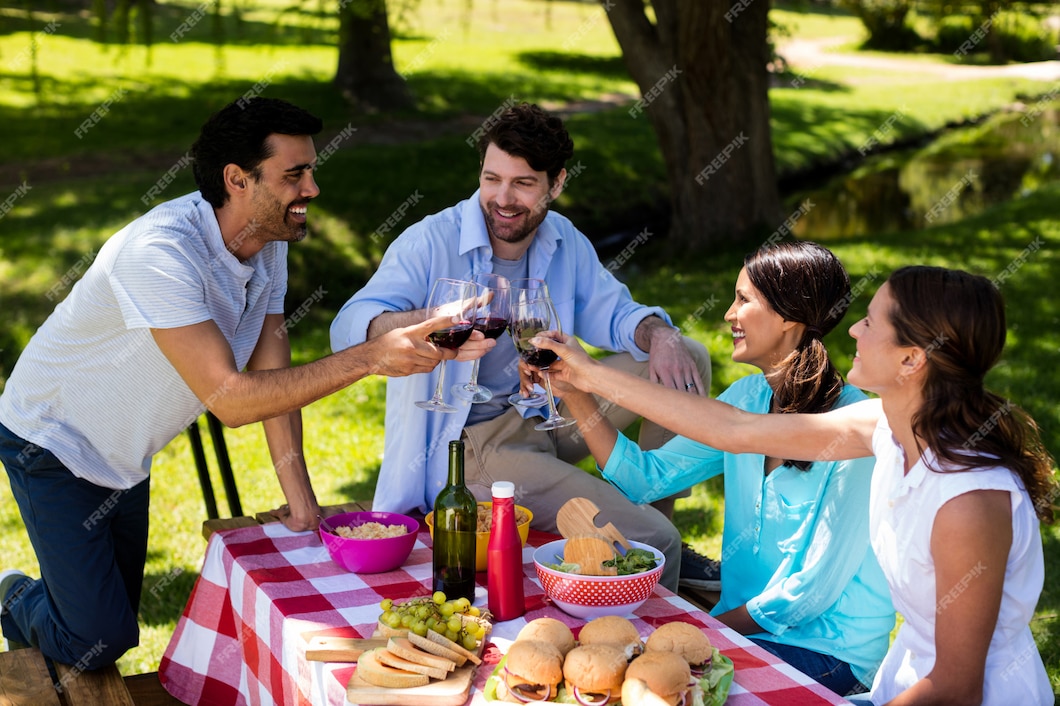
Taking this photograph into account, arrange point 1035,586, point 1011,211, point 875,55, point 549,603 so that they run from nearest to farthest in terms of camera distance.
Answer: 1. point 1035,586
2. point 549,603
3. point 1011,211
4. point 875,55

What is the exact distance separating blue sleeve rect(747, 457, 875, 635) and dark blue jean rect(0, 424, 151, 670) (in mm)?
2048

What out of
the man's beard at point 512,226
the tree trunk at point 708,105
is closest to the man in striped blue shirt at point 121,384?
the man's beard at point 512,226

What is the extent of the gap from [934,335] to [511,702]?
3.98ft

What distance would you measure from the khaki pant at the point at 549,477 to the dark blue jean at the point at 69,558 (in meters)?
1.22

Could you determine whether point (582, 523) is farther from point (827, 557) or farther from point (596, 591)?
point (827, 557)

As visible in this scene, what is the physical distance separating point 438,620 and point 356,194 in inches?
399

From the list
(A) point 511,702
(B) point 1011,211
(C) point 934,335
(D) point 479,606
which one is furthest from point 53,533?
(B) point 1011,211

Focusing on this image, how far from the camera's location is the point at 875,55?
32969 mm

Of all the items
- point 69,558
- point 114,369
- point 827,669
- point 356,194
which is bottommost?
point 356,194

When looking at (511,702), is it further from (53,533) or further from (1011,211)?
(1011,211)

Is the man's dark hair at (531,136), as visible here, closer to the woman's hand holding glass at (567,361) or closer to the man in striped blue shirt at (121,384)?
the man in striped blue shirt at (121,384)

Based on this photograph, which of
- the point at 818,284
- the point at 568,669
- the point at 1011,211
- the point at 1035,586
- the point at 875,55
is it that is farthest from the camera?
the point at 875,55

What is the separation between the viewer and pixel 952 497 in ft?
7.46

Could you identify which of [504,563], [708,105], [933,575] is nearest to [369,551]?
[504,563]
